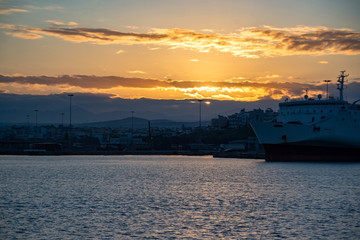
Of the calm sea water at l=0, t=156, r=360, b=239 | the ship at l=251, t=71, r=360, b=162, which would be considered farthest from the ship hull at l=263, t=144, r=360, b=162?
the calm sea water at l=0, t=156, r=360, b=239

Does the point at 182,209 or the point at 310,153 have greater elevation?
the point at 310,153

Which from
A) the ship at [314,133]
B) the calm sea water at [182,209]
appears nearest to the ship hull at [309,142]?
the ship at [314,133]

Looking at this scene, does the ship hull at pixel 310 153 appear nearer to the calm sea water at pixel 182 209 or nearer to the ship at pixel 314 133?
the ship at pixel 314 133

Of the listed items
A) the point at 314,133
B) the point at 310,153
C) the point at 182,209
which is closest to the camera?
the point at 182,209

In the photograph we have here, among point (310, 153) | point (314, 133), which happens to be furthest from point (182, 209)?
point (310, 153)

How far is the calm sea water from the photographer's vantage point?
80.7 ft

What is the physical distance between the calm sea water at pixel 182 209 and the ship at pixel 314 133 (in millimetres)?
17514

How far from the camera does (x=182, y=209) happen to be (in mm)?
31469

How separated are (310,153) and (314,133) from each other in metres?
4.77

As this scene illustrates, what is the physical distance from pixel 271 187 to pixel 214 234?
20881 millimetres

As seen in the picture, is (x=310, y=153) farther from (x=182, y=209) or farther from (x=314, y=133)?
(x=182, y=209)

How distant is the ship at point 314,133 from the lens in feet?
223

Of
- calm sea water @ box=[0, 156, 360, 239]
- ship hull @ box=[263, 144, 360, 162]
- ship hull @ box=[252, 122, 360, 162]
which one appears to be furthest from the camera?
ship hull @ box=[263, 144, 360, 162]

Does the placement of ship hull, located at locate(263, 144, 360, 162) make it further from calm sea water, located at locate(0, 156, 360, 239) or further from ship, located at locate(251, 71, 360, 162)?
calm sea water, located at locate(0, 156, 360, 239)
